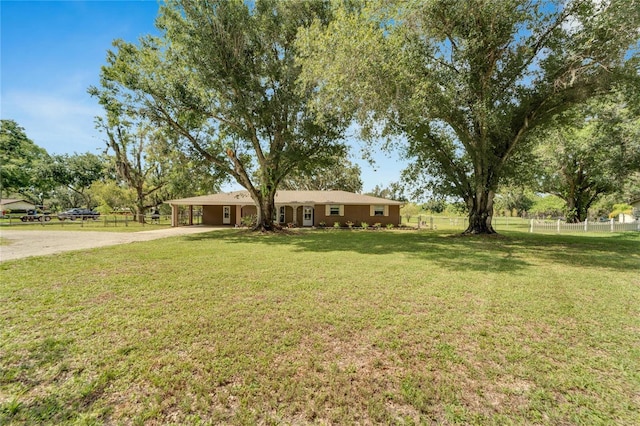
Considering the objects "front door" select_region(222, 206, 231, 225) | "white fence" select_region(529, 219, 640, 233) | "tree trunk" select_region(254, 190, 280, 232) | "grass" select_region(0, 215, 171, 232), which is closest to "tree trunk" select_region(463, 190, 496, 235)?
"white fence" select_region(529, 219, 640, 233)

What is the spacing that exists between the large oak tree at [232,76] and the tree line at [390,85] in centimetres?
7

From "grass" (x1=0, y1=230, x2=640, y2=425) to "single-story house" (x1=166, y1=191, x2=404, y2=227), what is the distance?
61.8 ft

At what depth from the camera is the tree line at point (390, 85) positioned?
35.2 feet

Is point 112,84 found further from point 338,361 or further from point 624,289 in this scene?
point 624,289

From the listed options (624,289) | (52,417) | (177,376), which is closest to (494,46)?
(624,289)

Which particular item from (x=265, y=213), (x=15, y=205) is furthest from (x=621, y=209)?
(x=15, y=205)

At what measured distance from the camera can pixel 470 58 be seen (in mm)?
11789

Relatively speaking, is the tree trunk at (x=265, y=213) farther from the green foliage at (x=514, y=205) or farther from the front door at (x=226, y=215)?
the green foliage at (x=514, y=205)

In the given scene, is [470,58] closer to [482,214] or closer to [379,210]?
[482,214]

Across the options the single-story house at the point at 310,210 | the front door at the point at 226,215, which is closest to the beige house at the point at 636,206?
the single-story house at the point at 310,210

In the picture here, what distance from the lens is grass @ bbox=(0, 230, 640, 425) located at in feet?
7.95

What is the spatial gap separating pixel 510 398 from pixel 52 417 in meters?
4.03

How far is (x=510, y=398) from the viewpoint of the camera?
8.43ft

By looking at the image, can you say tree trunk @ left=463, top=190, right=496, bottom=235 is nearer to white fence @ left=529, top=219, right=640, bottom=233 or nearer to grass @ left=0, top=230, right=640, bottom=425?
white fence @ left=529, top=219, right=640, bottom=233
